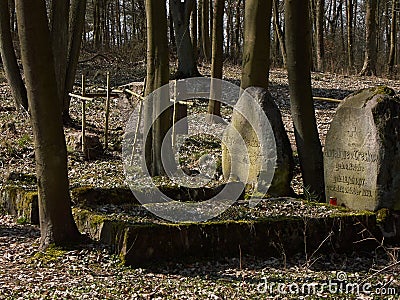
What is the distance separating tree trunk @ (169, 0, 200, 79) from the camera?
19203mm

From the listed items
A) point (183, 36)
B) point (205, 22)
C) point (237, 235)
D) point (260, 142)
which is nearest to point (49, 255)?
point (237, 235)

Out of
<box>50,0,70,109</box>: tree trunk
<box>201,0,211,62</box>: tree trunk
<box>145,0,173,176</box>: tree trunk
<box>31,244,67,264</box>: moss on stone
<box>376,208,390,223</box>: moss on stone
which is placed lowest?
<box>31,244,67,264</box>: moss on stone

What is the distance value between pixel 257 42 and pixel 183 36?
925cm

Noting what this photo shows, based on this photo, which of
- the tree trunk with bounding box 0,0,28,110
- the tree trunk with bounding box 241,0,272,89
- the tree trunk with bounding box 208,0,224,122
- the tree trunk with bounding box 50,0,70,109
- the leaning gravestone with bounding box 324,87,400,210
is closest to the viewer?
the leaning gravestone with bounding box 324,87,400,210

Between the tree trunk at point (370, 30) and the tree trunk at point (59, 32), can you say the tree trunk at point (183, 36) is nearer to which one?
the tree trunk at point (59, 32)

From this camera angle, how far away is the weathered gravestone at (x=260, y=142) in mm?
9180

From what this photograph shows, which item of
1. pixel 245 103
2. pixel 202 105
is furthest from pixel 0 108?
pixel 245 103

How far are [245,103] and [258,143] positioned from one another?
0.68m

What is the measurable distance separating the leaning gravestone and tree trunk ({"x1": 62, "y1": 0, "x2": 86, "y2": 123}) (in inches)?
341

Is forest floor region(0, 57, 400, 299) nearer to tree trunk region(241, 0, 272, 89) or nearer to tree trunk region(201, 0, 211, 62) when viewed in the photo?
tree trunk region(241, 0, 272, 89)

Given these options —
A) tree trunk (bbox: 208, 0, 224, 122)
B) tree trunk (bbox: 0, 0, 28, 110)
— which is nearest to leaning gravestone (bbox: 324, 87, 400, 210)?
tree trunk (bbox: 208, 0, 224, 122)

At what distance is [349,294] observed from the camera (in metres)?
6.32

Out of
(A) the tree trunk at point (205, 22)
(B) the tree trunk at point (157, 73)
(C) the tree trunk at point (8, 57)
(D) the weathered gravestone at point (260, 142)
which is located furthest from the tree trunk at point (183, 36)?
(D) the weathered gravestone at point (260, 142)

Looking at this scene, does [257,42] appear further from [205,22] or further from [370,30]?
[370,30]
